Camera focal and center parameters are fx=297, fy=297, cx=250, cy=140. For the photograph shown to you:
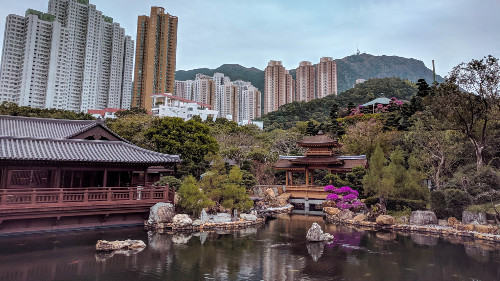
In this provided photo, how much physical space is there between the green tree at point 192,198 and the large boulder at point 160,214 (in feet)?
3.35

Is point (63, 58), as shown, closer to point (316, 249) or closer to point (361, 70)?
point (316, 249)

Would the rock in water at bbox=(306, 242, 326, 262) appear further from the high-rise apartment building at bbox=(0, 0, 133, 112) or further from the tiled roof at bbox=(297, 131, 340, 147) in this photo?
the high-rise apartment building at bbox=(0, 0, 133, 112)

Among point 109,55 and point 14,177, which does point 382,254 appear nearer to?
point 14,177

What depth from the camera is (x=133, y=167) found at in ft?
53.3

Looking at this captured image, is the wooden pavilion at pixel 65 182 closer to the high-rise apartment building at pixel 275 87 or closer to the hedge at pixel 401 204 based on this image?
the hedge at pixel 401 204

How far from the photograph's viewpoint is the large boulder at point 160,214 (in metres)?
15.4

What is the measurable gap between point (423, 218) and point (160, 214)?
14.5 m

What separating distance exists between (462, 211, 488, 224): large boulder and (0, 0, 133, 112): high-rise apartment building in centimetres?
7175

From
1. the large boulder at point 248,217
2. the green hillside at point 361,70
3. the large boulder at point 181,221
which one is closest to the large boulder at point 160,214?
the large boulder at point 181,221

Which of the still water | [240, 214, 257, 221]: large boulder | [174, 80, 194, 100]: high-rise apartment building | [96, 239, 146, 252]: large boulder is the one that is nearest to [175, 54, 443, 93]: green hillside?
[174, 80, 194, 100]: high-rise apartment building

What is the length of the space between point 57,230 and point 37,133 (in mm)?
7587

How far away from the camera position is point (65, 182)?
651 inches

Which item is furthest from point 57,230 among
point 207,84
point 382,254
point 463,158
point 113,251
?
point 207,84

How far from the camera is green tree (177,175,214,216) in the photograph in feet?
53.8
